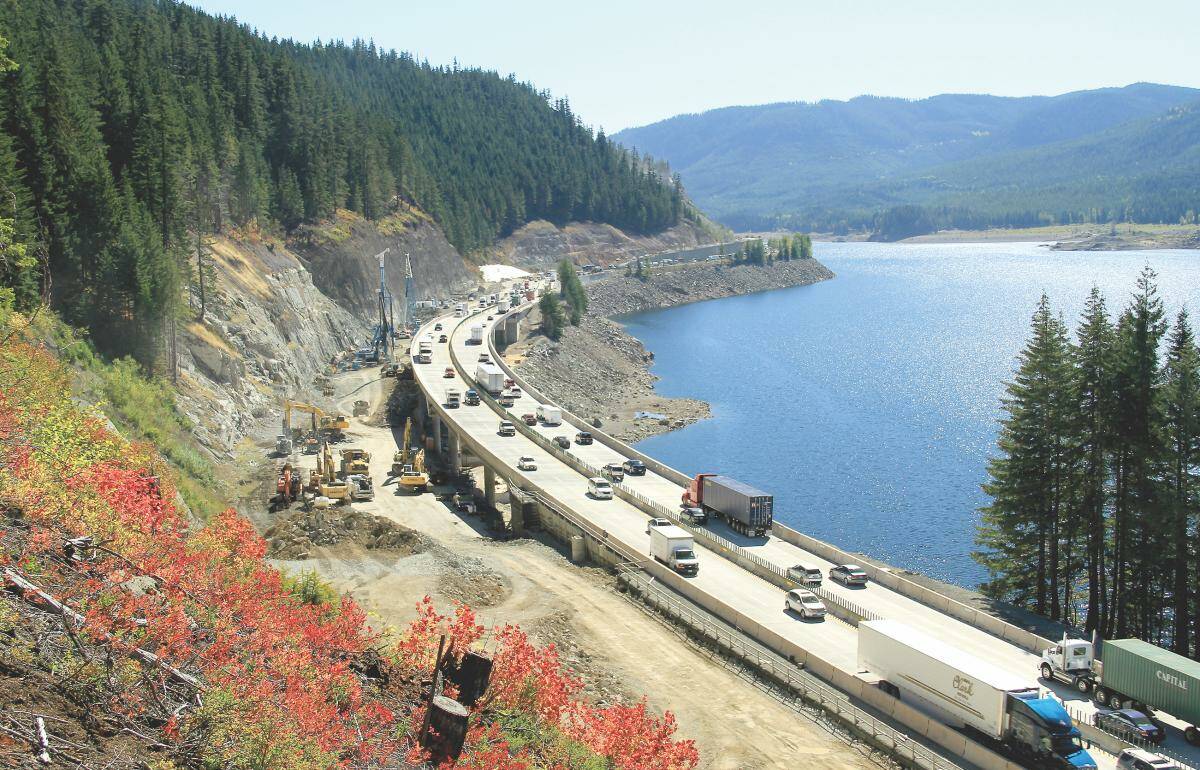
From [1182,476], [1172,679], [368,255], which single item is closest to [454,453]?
[1182,476]

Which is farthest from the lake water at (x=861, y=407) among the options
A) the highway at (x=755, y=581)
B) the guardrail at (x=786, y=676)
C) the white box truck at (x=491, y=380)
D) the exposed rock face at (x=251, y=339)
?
the exposed rock face at (x=251, y=339)

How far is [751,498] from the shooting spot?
46438 mm

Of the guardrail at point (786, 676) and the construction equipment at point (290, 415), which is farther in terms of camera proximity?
the construction equipment at point (290, 415)

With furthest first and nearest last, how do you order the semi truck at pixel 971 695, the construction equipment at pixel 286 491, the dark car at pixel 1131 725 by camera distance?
1. the construction equipment at pixel 286 491
2. the dark car at pixel 1131 725
3. the semi truck at pixel 971 695

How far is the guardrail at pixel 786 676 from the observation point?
1081 inches

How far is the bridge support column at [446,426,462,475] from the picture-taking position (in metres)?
71.3

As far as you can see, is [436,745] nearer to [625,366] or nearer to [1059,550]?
[1059,550]

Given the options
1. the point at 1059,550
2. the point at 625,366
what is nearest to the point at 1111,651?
the point at 1059,550

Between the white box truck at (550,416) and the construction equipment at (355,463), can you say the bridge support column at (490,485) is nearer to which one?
the construction equipment at (355,463)

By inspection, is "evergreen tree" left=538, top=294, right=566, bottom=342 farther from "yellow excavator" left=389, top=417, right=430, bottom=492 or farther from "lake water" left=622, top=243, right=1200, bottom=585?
"yellow excavator" left=389, top=417, right=430, bottom=492

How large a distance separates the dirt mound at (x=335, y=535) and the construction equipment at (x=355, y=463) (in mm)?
13865

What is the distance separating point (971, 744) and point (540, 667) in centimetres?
1213

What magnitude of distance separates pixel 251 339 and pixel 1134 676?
7142 cm

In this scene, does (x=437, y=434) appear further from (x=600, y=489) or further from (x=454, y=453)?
(x=600, y=489)
